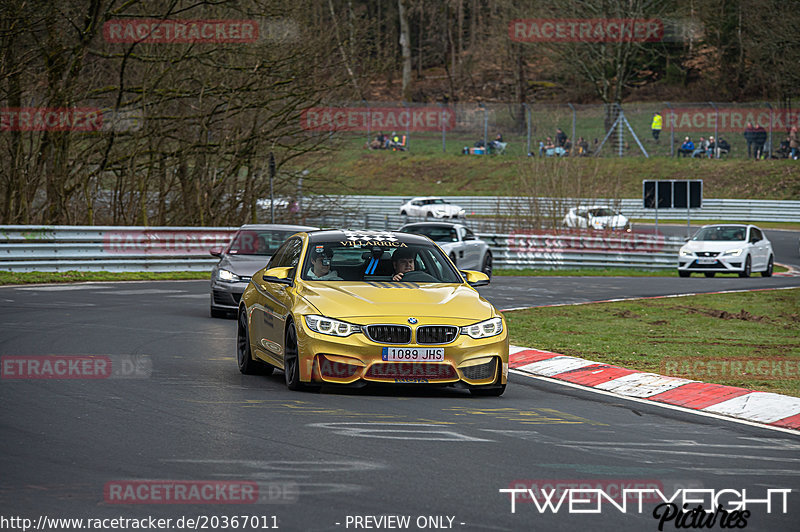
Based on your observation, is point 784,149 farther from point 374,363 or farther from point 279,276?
point 374,363

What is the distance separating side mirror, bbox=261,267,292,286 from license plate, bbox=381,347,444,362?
147 cm

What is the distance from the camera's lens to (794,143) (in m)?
59.7

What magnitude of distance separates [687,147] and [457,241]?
36.9 m

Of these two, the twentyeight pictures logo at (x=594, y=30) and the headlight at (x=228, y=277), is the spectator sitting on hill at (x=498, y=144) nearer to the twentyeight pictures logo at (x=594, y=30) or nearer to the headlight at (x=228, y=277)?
the twentyeight pictures logo at (x=594, y=30)

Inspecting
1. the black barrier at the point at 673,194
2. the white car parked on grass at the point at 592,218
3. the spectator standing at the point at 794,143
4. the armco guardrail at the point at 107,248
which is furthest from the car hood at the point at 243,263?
the spectator standing at the point at 794,143

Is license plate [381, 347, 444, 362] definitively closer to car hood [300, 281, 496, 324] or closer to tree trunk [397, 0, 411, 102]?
car hood [300, 281, 496, 324]

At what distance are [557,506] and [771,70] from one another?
66.4 m

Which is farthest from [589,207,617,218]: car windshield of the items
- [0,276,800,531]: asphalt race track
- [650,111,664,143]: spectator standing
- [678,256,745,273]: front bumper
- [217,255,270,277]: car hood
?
[0,276,800,531]: asphalt race track

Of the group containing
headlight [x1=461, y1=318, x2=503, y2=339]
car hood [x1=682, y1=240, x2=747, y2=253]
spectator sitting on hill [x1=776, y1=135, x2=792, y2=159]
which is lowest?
car hood [x1=682, y1=240, x2=747, y2=253]

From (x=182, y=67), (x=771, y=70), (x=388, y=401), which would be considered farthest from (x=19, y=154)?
(x=771, y=70)

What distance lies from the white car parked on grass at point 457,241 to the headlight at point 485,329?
17993 mm

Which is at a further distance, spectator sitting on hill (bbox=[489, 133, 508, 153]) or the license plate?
spectator sitting on hill (bbox=[489, 133, 508, 153])

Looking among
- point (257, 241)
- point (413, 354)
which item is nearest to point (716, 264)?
point (257, 241)

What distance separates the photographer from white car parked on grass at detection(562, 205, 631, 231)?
3669cm
